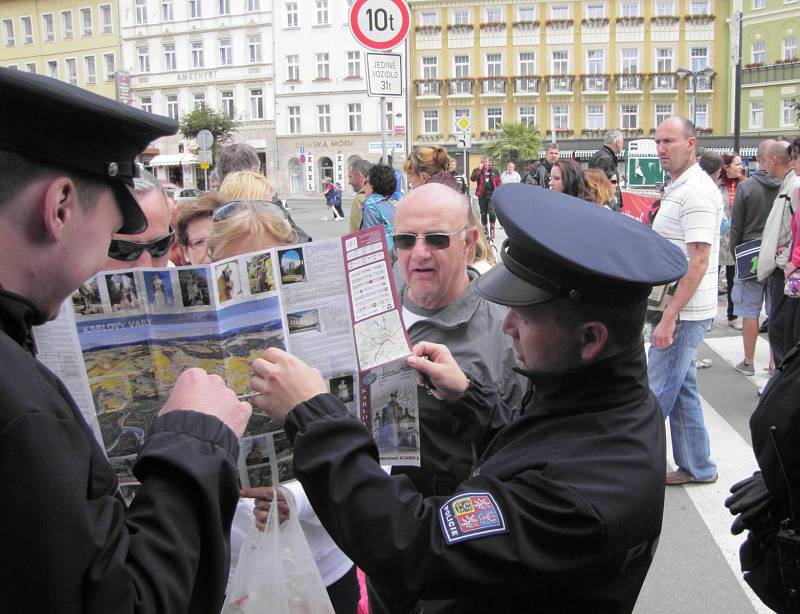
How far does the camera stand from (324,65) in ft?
172

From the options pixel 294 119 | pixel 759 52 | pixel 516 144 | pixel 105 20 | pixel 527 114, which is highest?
pixel 105 20

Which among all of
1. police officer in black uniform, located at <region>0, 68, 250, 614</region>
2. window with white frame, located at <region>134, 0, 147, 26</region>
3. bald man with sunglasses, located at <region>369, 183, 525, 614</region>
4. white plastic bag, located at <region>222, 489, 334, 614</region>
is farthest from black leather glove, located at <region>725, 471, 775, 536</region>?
window with white frame, located at <region>134, 0, 147, 26</region>

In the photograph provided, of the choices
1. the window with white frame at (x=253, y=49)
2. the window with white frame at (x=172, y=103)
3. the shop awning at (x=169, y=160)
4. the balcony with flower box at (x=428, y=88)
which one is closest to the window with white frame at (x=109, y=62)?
the window with white frame at (x=172, y=103)

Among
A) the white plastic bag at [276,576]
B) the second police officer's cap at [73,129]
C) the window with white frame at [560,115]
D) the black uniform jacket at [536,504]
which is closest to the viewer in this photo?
the second police officer's cap at [73,129]

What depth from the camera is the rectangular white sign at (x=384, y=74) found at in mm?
6658

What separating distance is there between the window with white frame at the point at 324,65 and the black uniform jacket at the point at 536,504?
53.6 meters

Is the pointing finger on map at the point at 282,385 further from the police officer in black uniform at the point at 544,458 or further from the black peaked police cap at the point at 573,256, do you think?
the black peaked police cap at the point at 573,256

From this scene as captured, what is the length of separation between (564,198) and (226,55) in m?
57.2

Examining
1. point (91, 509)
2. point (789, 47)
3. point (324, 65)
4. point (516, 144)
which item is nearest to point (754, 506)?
point (91, 509)

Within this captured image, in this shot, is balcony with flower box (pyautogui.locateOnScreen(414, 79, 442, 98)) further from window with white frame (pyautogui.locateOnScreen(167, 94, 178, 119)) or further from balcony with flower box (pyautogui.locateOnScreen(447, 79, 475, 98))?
window with white frame (pyautogui.locateOnScreen(167, 94, 178, 119))

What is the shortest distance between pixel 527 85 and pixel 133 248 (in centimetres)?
5368

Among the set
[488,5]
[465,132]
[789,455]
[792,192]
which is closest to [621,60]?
[488,5]

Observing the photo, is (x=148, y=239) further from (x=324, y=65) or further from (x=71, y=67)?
(x=71, y=67)

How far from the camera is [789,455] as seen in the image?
1.96 meters
